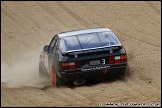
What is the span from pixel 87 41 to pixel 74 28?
964 cm

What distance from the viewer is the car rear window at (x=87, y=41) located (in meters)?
13.0

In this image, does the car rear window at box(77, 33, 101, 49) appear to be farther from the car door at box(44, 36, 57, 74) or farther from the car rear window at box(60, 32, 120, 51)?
the car door at box(44, 36, 57, 74)

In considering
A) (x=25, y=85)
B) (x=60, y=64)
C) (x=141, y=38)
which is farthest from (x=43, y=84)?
(x=141, y=38)

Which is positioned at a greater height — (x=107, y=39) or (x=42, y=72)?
(x=107, y=39)

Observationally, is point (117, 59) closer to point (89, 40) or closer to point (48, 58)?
point (89, 40)

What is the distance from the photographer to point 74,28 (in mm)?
22859

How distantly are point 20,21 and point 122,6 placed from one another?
4855mm

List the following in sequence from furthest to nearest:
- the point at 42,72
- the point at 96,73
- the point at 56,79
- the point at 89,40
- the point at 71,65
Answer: the point at 42,72 → the point at 89,40 → the point at 56,79 → the point at 96,73 → the point at 71,65

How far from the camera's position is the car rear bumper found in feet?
41.6

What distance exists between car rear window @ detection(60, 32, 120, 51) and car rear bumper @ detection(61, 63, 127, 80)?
62 cm

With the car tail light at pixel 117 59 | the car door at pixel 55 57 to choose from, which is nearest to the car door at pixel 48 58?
the car door at pixel 55 57

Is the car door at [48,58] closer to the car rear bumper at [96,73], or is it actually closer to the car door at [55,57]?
the car door at [55,57]

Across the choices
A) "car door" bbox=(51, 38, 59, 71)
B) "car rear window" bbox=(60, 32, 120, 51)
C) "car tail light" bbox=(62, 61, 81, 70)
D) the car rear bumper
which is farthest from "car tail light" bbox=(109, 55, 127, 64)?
"car door" bbox=(51, 38, 59, 71)

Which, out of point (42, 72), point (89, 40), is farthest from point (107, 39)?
point (42, 72)
